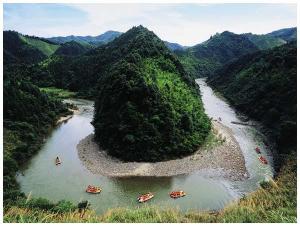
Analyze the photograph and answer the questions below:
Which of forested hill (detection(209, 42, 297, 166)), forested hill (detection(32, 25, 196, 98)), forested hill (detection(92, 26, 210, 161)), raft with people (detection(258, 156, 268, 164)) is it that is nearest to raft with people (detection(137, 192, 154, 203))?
forested hill (detection(92, 26, 210, 161))


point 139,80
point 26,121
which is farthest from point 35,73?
point 139,80

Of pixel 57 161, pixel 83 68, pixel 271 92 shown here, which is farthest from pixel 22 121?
pixel 83 68

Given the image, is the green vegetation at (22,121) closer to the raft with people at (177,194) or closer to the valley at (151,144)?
the valley at (151,144)

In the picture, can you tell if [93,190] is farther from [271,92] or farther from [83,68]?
[83,68]

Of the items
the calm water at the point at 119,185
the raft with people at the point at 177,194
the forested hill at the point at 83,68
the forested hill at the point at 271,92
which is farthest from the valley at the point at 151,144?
the forested hill at the point at 83,68

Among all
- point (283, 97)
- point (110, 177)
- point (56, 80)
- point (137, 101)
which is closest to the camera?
point (110, 177)

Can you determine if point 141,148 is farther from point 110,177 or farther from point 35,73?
point 35,73
